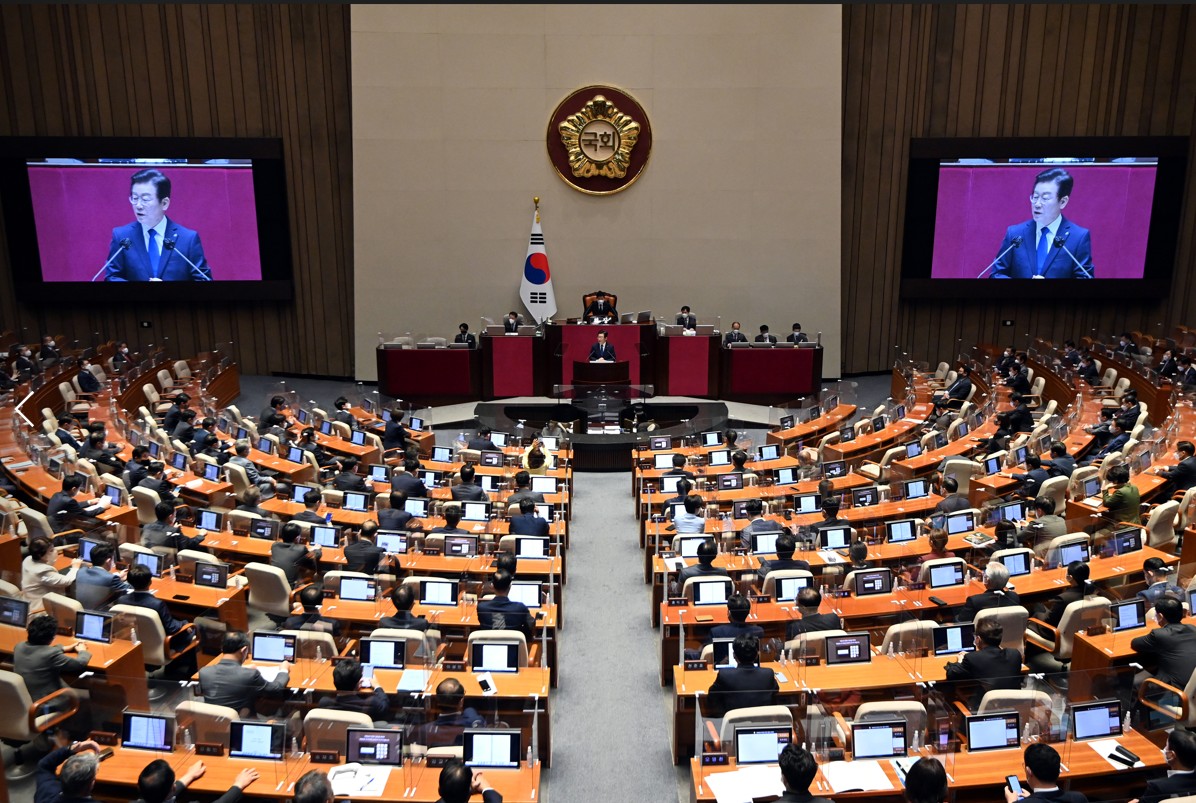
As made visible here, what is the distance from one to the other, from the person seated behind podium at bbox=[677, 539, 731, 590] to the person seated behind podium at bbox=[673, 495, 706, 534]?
47.0 inches

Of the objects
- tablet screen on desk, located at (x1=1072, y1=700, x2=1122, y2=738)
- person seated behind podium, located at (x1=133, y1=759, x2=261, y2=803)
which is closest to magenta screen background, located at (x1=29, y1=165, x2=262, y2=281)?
person seated behind podium, located at (x1=133, y1=759, x2=261, y2=803)

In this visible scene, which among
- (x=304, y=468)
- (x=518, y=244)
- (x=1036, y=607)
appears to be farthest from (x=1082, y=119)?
(x=304, y=468)

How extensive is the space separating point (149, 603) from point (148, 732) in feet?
7.40

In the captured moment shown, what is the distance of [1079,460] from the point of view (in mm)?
13031

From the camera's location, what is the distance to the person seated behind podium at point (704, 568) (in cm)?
841

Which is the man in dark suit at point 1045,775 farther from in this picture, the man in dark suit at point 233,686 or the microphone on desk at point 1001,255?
the microphone on desk at point 1001,255

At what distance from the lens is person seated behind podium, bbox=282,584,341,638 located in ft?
24.6

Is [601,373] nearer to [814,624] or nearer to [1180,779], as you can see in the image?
[814,624]

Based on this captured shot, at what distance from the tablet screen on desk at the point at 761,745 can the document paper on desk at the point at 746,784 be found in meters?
0.07

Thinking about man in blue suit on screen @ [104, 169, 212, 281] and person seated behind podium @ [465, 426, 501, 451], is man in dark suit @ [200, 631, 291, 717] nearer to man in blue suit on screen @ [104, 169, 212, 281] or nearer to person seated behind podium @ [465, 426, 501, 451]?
person seated behind podium @ [465, 426, 501, 451]

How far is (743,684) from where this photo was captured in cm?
643

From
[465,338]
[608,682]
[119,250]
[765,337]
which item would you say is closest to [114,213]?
[119,250]

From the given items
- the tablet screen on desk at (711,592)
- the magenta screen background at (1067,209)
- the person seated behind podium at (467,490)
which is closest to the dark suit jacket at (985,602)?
the tablet screen on desk at (711,592)

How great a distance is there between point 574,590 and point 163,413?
9.10 meters
